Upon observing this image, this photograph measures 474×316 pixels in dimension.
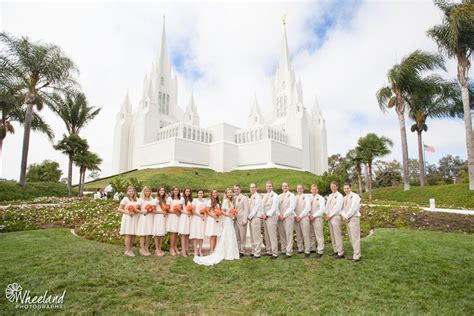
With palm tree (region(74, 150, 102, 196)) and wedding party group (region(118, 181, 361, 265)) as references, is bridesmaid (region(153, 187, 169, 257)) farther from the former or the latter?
palm tree (region(74, 150, 102, 196))

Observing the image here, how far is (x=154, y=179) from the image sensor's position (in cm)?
2769

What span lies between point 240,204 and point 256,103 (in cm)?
4316

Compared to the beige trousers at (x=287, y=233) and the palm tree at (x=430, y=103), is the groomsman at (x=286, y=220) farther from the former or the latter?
the palm tree at (x=430, y=103)

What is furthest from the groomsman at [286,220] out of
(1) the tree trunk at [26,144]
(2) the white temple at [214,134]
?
(2) the white temple at [214,134]

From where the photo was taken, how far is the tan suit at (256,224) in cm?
614

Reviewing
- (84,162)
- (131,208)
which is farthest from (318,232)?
(84,162)

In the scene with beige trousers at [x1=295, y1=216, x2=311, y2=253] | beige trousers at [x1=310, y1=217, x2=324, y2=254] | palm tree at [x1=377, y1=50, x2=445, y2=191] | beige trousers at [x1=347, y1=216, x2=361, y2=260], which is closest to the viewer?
beige trousers at [x1=347, y1=216, x2=361, y2=260]

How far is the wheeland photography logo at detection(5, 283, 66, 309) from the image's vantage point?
360cm

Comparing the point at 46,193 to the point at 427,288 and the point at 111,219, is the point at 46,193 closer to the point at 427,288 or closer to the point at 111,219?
the point at 111,219

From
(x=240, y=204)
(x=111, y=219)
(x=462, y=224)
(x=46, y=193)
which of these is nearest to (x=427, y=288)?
(x=240, y=204)

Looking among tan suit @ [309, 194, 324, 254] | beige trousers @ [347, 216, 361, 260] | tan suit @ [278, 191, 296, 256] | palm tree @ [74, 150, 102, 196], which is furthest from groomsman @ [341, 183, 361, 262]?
palm tree @ [74, 150, 102, 196]

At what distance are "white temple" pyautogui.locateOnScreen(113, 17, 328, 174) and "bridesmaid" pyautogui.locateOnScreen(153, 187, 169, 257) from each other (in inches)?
1176

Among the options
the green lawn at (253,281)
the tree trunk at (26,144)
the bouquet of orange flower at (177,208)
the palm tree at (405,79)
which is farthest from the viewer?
the palm tree at (405,79)

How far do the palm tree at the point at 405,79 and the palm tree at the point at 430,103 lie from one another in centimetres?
110
